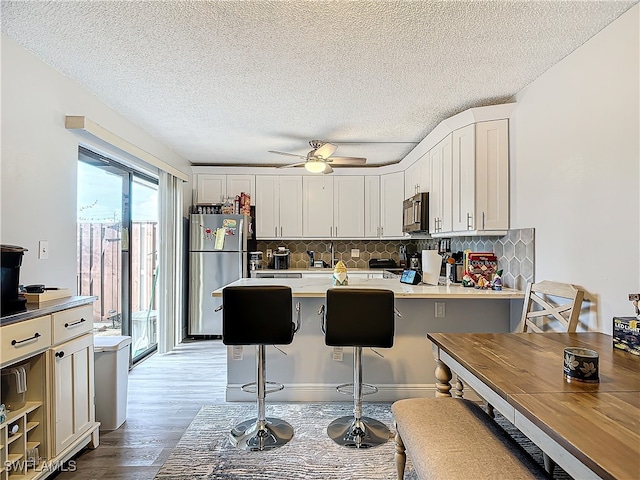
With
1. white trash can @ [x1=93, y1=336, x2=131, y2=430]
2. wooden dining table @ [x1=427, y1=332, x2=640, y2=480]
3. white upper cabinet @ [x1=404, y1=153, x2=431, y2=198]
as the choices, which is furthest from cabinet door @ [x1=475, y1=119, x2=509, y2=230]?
white trash can @ [x1=93, y1=336, x2=131, y2=430]

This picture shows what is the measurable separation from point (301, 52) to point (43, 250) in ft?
6.77

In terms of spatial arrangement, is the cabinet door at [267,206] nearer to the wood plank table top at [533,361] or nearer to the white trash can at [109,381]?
the white trash can at [109,381]

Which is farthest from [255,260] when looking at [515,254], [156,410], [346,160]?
[515,254]

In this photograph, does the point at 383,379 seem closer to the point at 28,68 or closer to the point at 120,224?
the point at 120,224

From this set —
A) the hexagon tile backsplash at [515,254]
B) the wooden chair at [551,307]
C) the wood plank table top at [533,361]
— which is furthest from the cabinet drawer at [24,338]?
the hexagon tile backsplash at [515,254]

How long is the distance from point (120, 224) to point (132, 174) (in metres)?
0.55

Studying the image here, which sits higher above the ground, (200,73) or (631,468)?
(200,73)

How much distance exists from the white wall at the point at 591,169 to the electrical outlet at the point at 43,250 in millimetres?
3328

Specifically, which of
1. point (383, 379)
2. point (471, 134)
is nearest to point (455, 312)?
point (383, 379)

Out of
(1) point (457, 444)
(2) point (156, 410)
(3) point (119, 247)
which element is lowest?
(2) point (156, 410)

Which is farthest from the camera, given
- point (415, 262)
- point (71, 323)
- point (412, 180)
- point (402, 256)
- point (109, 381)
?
point (402, 256)

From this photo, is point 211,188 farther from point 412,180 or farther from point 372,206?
point 412,180

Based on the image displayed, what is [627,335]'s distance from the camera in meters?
1.62

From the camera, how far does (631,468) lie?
798mm
